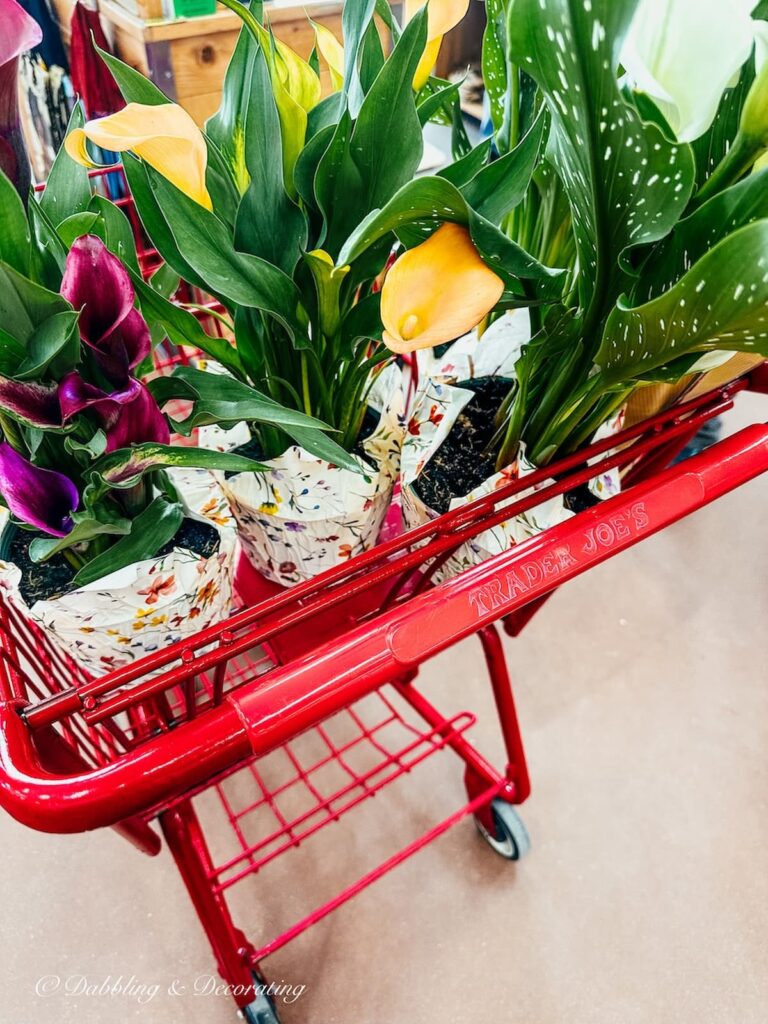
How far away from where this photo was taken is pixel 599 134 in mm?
299

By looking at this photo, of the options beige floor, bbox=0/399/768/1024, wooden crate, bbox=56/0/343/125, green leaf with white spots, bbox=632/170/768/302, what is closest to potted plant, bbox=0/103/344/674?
green leaf with white spots, bbox=632/170/768/302

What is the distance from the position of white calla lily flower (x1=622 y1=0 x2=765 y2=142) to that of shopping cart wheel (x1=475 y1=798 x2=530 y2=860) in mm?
928

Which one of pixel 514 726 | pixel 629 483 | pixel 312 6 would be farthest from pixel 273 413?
pixel 312 6

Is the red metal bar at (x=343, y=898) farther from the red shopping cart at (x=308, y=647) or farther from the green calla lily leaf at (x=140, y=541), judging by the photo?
the green calla lily leaf at (x=140, y=541)

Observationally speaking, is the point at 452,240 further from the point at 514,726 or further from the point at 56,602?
the point at 514,726

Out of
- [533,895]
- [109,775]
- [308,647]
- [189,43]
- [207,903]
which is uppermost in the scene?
[189,43]

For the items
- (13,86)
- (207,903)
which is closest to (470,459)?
(13,86)

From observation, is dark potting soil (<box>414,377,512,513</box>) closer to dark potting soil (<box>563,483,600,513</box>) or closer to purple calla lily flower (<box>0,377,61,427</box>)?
dark potting soil (<box>563,483,600,513</box>)

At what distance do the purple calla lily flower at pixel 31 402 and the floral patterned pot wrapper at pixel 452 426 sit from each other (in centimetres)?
25

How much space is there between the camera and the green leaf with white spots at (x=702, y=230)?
32 cm

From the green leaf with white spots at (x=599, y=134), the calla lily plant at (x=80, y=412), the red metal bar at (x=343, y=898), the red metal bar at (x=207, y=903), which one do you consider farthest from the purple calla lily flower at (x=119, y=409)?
the red metal bar at (x=343, y=898)

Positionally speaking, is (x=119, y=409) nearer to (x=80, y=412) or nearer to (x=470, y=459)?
(x=80, y=412)

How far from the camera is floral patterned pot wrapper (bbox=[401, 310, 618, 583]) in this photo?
1.67 feet

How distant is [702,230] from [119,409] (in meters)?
0.32
